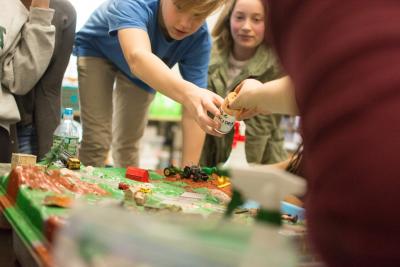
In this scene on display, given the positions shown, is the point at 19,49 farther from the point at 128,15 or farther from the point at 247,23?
the point at 247,23

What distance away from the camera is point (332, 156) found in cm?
28

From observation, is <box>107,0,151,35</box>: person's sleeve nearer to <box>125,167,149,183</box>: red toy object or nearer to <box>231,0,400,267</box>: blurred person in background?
<box>125,167,149,183</box>: red toy object

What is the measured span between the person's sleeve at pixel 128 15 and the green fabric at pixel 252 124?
1.62 ft

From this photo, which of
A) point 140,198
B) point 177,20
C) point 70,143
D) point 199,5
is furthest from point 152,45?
point 140,198

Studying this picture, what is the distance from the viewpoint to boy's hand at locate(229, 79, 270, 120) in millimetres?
865

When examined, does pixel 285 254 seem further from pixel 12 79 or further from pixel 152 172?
pixel 12 79

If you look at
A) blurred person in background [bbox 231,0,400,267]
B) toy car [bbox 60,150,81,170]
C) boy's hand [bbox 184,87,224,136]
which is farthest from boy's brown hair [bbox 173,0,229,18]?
blurred person in background [bbox 231,0,400,267]

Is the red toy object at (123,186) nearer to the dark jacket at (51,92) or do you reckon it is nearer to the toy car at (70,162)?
the toy car at (70,162)

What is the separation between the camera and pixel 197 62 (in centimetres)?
157

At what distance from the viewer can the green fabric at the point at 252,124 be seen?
66.8 inches

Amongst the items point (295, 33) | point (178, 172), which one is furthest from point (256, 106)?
point (295, 33)

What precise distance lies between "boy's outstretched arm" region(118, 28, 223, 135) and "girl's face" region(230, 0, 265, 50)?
0.66 meters

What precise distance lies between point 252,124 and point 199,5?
663mm

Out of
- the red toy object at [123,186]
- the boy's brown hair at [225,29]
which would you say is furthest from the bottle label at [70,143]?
the boy's brown hair at [225,29]
